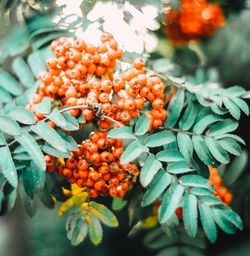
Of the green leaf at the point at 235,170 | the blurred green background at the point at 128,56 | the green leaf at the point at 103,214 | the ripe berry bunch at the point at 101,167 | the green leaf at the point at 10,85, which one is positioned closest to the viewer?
the ripe berry bunch at the point at 101,167

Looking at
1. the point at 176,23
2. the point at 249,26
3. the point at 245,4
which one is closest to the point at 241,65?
the point at 249,26

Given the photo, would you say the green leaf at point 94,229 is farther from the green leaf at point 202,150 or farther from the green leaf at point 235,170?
the green leaf at point 235,170

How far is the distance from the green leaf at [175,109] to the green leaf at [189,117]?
4cm

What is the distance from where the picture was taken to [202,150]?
1188 millimetres

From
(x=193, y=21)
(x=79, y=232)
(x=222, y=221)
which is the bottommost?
(x=79, y=232)

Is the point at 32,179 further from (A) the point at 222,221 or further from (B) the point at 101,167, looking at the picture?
(A) the point at 222,221

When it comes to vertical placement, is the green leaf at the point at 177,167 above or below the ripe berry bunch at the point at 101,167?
above

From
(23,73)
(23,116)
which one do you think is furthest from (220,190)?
(23,73)

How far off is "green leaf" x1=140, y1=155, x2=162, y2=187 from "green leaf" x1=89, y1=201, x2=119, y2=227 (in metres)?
0.37

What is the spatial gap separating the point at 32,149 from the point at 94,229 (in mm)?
532

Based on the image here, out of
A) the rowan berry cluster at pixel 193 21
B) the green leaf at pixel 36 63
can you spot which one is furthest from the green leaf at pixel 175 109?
the rowan berry cluster at pixel 193 21

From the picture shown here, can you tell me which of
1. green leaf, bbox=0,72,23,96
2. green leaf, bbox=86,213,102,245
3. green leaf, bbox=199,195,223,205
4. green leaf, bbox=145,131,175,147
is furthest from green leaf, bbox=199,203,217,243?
green leaf, bbox=0,72,23,96

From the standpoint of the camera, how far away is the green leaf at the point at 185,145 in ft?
3.84

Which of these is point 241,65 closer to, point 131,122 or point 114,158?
point 131,122
